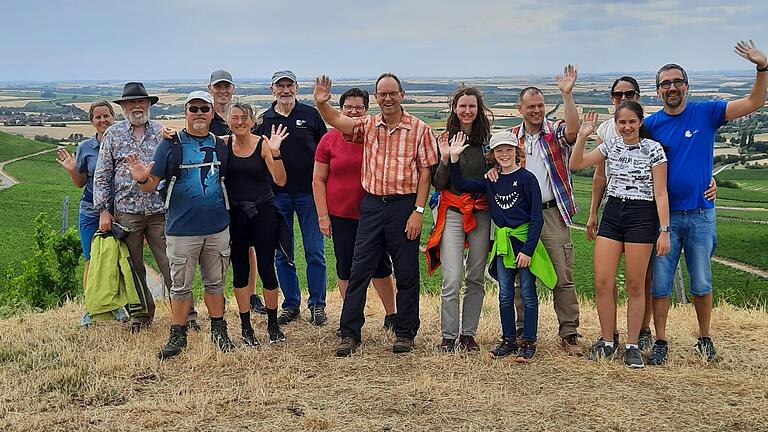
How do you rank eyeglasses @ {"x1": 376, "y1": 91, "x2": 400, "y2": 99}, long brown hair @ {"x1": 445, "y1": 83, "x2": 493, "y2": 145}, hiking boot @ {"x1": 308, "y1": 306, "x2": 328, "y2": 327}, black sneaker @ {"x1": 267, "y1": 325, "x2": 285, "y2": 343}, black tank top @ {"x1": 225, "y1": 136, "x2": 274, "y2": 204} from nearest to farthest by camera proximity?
eyeglasses @ {"x1": 376, "y1": 91, "x2": 400, "y2": 99}, long brown hair @ {"x1": 445, "y1": 83, "x2": 493, "y2": 145}, black tank top @ {"x1": 225, "y1": 136, "x2": 274, "y2": 204}, black sneaker @ {"x1": 267, "y1": 325, "x2": 285, "y2": 343}, hiking boot @ {"x1": 308, "y1": 306, "x2": 328, "y2": 327}

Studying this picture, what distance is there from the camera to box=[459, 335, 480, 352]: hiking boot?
575cm

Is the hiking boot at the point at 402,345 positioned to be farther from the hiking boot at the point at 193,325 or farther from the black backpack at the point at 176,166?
the hiking boot at the point at 193,325

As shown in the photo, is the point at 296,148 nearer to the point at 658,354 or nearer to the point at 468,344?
the point at 468,344

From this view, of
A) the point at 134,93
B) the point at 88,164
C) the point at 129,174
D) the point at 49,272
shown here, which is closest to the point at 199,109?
the point at 134,93

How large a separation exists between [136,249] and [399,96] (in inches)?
113

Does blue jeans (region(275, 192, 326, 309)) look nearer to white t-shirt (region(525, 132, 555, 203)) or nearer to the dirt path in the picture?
white t-shirt (region(525, 132, 555, 203))

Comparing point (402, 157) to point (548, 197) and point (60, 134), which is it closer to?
point (548, 197)

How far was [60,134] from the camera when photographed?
223 ft

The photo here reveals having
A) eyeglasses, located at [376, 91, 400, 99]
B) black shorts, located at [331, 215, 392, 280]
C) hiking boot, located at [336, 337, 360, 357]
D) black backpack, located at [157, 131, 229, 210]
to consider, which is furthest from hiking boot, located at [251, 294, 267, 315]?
eyeglasses, located at [376, 91, 400, 99]

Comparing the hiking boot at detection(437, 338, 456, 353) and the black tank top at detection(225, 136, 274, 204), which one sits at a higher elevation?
the black tank top at detection(225, 136, 274, 204)

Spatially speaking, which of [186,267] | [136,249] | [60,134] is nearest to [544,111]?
[186,267]

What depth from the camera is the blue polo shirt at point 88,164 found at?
6483 millimetres

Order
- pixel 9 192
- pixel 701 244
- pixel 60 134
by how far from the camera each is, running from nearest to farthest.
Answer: pixel 701 244 → pixel 9 192 → pixel 60 134

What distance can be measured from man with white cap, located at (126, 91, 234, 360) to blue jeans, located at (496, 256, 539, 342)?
222cm
